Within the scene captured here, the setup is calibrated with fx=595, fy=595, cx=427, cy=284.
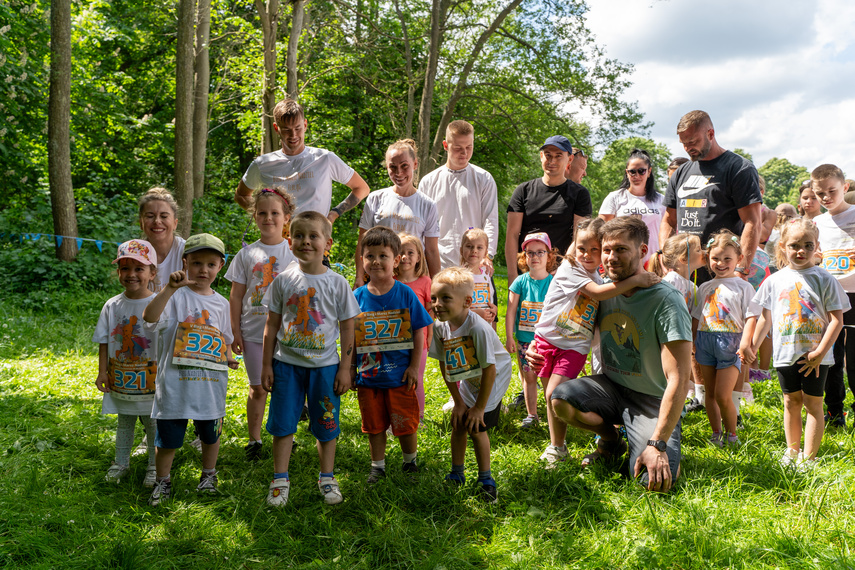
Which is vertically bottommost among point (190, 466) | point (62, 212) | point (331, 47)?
point (190, 466)

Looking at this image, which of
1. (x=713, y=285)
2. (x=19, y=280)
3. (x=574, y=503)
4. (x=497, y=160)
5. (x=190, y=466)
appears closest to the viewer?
(x=574, y=503)

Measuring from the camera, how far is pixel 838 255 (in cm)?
514

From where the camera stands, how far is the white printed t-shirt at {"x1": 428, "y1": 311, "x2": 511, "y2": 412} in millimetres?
3525

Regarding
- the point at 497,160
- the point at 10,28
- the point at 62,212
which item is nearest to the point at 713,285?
the point at 62,212

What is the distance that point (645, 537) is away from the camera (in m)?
2.98

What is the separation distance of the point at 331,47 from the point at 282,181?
14410 mm

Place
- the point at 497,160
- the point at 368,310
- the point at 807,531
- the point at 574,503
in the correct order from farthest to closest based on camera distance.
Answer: the point at 497,160 < the point at 368,310 < the point at 574,503 < the point at 807,531

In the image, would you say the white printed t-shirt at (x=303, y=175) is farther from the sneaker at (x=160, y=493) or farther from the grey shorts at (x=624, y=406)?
the grey shorts at (x=624, y=406)

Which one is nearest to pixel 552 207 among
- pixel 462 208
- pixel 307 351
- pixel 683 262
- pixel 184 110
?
pixel 462 208

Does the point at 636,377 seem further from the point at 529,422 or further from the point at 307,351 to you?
the point at 307,351

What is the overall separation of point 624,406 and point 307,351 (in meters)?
2.07

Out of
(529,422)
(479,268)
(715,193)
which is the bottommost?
(529,422)

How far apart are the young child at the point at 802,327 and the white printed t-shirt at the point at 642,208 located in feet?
6.35

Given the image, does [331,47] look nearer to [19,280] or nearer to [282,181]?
Answer: [19,280]
